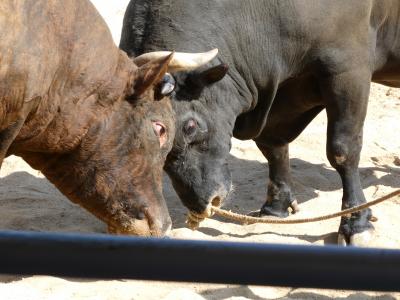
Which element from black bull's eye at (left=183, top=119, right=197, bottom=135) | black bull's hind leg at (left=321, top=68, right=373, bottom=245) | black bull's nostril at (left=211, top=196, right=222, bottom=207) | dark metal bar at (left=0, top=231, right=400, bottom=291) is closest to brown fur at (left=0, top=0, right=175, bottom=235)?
black bull's eye at (left=183, top=119, right=197, bottom=135)

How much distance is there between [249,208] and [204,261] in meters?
5.78

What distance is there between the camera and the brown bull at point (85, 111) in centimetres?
372

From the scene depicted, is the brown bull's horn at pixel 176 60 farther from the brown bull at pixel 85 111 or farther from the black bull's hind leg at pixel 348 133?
the black bull's hind leg at pixel 348 133

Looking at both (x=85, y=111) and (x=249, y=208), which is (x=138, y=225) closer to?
(x=85, y=111)

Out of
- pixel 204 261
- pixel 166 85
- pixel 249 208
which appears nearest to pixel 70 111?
pixel 166 85

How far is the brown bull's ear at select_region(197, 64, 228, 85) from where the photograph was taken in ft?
18.8

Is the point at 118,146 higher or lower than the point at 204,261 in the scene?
lower

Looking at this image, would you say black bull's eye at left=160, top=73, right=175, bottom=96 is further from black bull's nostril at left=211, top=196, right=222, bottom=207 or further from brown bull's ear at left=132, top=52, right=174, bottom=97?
black bull's nostril at left=211, top=196, right=222, bottom=207

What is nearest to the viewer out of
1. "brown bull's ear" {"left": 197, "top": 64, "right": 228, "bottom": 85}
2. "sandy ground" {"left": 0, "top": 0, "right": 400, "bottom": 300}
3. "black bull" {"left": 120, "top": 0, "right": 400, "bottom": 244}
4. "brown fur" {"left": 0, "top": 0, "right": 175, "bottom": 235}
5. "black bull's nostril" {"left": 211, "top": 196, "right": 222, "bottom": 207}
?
"brown fur" {"left": 0, "top": 0, "right": 175, "bottom": 235}

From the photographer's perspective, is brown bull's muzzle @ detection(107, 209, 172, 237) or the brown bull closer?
the brown bull

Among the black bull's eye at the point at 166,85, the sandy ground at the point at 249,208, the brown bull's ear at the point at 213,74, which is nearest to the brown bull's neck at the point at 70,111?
the black bull's eye at the point at 166,85

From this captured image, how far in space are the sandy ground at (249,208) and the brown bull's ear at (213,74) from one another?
3.69 ft

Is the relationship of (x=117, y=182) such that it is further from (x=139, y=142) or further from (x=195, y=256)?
(x=195, y=256)

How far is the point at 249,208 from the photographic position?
717 centimetres
